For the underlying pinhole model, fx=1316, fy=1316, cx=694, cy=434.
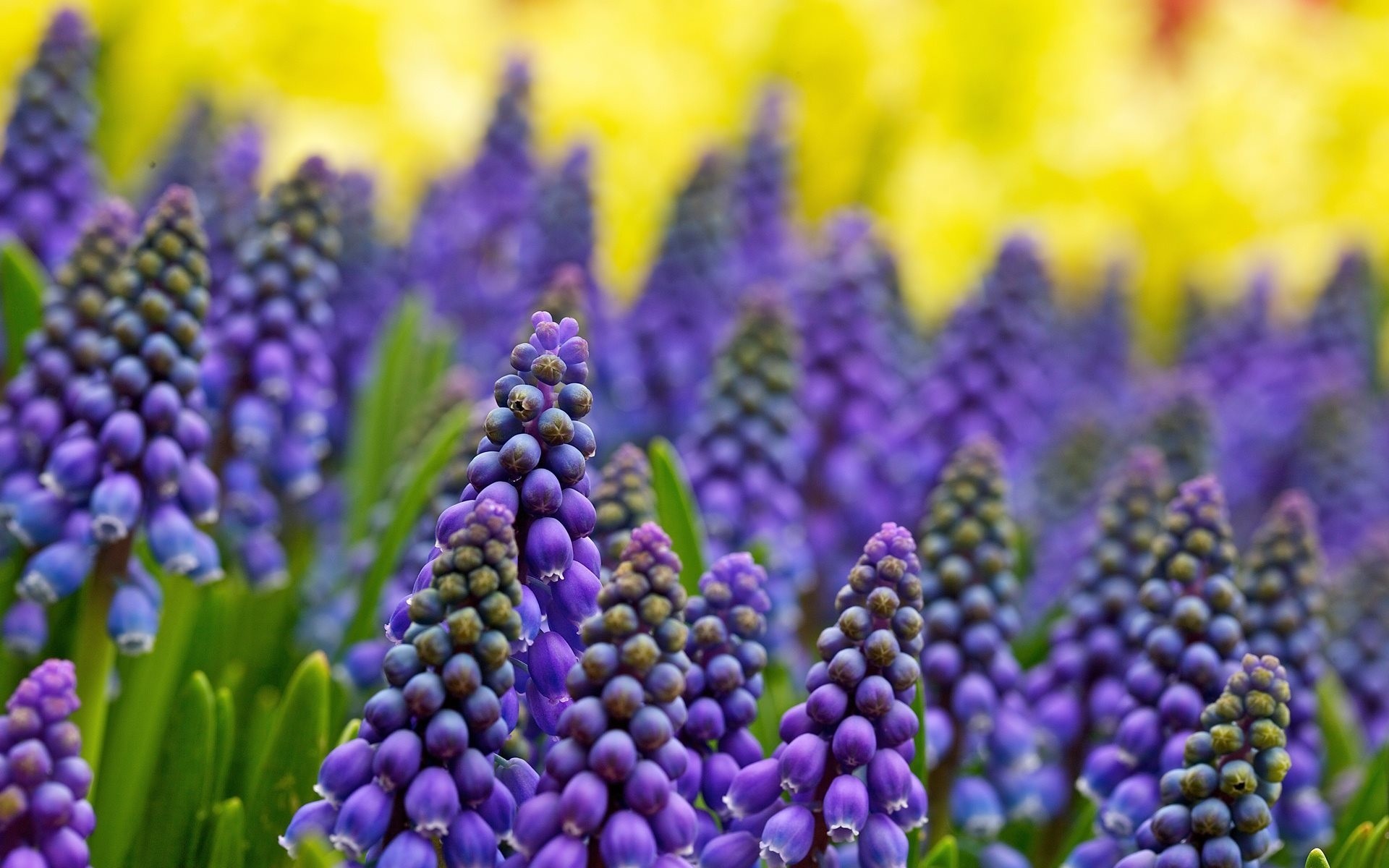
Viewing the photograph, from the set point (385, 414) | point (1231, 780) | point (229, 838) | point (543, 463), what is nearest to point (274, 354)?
point (385, 414)

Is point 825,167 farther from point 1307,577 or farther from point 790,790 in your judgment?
point 790,790

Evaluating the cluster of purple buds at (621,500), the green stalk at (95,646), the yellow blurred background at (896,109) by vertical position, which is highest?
the yellow blurred background at (896,109)

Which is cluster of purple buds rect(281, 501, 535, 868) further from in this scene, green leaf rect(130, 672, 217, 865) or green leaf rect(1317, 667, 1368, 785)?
green leaf rect(1317, 667, 1368, 785)

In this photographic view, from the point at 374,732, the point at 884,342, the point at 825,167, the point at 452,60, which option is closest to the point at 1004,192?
the point at 825,167

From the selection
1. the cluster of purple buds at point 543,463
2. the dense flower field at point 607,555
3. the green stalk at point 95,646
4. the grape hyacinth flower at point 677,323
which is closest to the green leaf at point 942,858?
the dense flower field at point 607,555

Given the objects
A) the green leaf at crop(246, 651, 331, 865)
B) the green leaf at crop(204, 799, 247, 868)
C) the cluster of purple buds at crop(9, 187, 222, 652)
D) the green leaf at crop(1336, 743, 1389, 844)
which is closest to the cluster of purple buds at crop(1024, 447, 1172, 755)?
the green leaf at crop(1336, 743, 1389, 844)

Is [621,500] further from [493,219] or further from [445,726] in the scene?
[493,219]

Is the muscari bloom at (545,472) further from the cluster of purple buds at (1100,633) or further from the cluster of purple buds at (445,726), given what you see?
the cluster of purple buds at (1100,633)
